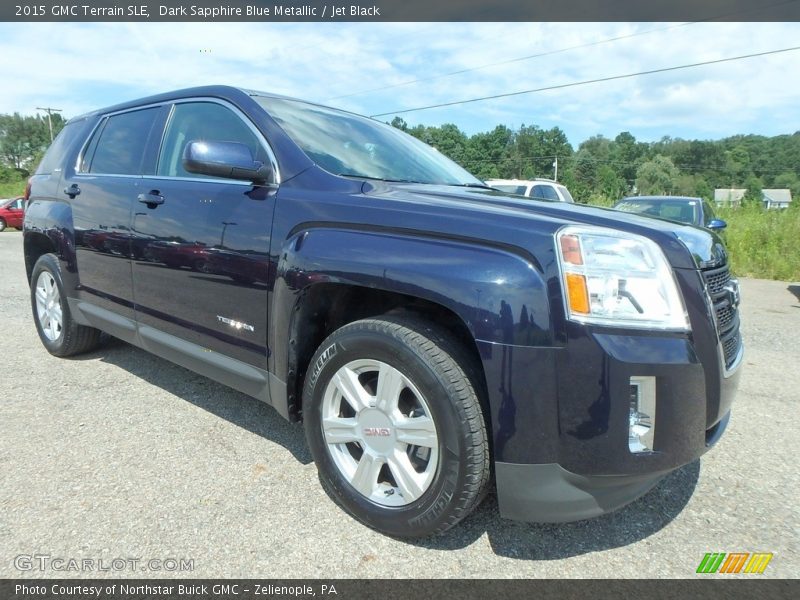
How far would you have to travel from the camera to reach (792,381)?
423 centimetres

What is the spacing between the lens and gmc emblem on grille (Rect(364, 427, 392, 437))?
2.09 m

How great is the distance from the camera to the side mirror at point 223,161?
2408mm

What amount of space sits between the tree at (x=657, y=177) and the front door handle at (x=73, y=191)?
2846 inches

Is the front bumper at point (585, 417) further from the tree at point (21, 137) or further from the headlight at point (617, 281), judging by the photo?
the tree at point (21, 137)

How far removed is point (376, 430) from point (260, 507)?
2.17 feet

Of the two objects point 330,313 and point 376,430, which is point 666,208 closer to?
point 330,313

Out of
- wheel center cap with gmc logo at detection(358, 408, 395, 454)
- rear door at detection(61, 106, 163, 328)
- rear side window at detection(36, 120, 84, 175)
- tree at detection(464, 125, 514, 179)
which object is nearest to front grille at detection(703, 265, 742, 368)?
wheel center cap with gmc logo at detection(358, 408, 395, 454)

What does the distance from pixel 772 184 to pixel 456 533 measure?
97.4m

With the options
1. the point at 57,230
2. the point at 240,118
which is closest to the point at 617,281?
the point at 240,118

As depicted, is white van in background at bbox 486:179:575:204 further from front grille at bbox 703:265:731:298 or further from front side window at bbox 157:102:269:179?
front grille at bbox 703:265:731:298

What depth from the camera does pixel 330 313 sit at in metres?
2.45

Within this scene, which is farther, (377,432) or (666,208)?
(666,208)

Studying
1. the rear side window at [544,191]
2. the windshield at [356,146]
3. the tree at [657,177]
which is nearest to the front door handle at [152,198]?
the windshield at [356,146]

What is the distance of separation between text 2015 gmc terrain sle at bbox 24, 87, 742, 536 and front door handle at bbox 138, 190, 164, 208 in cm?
1
